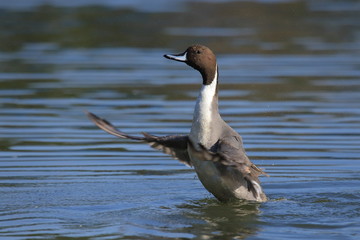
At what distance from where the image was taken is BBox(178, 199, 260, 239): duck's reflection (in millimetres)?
8555

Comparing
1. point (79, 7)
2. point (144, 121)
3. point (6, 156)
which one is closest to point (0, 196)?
point (6, 156)

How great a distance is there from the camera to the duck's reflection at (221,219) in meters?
8.55

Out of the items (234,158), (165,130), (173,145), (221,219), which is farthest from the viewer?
(165,130)

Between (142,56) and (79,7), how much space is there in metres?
8.86

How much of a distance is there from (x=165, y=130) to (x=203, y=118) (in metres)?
3.63

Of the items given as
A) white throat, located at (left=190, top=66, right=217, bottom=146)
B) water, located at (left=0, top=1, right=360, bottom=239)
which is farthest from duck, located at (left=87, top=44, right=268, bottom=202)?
water, located at (left=0, top=1, right=360, bottom=239)

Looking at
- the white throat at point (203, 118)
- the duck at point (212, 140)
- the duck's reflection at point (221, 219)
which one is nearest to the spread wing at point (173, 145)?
the duck at point (212, 140)

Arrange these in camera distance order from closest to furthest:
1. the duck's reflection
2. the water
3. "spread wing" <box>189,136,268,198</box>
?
"spread wing" <box>189,136,268,198</box>
the duck's reflection
the water

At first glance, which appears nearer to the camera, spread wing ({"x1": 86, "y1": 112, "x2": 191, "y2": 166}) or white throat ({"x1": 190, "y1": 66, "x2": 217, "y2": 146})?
white throat ({"x1": 190, "y1": 66, "x2": 217, "y2": 146})

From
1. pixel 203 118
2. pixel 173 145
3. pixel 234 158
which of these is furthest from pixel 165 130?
pixel 234 158

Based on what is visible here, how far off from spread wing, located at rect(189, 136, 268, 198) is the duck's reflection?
230mm

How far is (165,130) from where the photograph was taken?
12734 mm

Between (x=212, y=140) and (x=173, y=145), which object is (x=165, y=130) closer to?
(x=173, y=145)

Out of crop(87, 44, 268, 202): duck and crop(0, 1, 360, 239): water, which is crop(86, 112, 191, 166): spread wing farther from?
crop(0, 1, 360, 239): water
